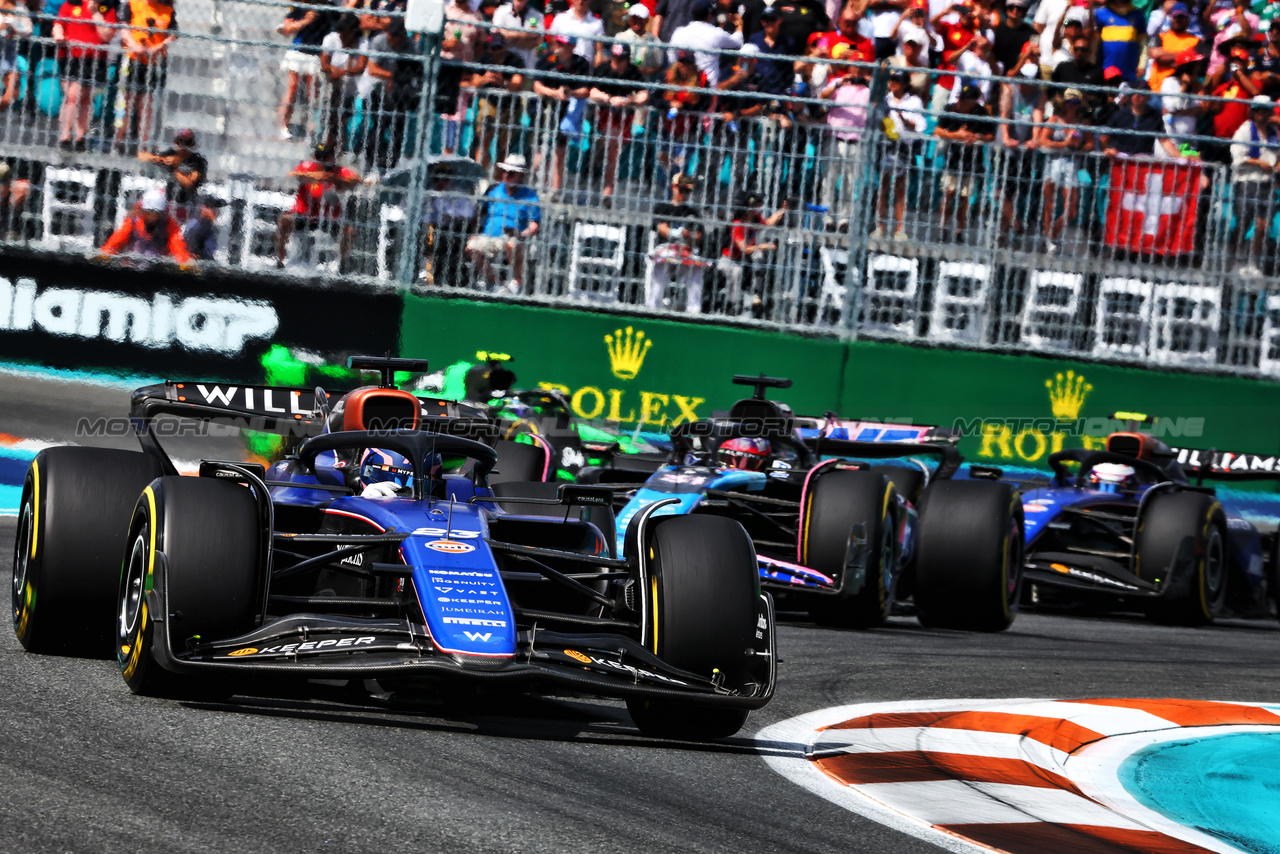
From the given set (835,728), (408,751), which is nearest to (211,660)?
(408,751)

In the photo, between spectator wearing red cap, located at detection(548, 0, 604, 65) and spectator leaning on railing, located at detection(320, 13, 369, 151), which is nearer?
spectator leaning on railing, located at detection(320, 13, 369, 151)

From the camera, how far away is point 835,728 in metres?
6.31

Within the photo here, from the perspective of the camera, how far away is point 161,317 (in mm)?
12820

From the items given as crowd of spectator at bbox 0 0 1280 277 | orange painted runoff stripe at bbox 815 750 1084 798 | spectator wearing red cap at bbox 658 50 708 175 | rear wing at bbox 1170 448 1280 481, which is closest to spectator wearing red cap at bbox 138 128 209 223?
crowd of spectator at bbox 0 0 1280 277

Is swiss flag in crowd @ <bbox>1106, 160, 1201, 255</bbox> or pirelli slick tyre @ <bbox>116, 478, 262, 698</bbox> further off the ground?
swiss flag in crowd @ <bbox>1106, 160, 1201, 255</bbox>

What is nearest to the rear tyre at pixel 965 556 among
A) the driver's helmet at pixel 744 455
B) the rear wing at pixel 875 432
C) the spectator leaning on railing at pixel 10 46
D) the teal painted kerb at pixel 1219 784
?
the driver's helmet at pixel 744 455

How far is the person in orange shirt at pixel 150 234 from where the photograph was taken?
1260 cm

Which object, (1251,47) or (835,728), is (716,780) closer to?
(835,728)

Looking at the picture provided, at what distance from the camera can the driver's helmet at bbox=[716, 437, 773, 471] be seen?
409 inches

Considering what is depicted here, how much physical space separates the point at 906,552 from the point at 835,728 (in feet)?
12.8

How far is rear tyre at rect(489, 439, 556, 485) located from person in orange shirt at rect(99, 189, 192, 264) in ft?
12.3

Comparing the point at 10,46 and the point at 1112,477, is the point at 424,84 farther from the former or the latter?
the point at 1112,477

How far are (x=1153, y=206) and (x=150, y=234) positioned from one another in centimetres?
775

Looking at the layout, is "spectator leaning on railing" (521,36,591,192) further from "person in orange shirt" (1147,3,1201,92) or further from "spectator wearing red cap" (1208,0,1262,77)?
"spectator wearing red cap" (1208,0,1262,77)
